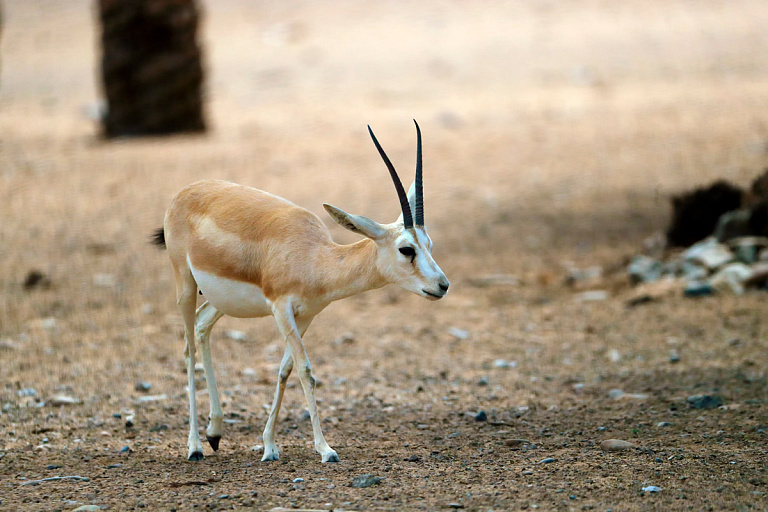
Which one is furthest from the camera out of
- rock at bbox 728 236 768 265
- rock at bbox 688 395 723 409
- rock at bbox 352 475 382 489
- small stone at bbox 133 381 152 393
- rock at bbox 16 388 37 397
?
rock at bbox 728 236 768 265

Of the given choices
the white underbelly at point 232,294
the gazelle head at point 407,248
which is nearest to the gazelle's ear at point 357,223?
the gazelle head at point 407,248

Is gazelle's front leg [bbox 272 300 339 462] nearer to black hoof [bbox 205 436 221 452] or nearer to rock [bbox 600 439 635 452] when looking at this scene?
black hoof [bbox 205 436 221 452]

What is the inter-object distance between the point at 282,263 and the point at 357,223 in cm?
57

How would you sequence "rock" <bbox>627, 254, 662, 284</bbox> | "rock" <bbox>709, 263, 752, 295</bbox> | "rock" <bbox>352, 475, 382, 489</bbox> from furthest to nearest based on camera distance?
"rock" <bbox>627, 254, 662, 284</bbox>, "rock" <bbox>709, 263, 752, 295</bbox>, "rock" <bbox>352, 475, 382, 489</bbox>

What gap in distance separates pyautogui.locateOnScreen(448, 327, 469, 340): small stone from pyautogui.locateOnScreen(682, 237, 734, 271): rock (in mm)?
2658

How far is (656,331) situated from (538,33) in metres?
16.1

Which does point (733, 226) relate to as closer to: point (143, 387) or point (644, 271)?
point (644, 271)

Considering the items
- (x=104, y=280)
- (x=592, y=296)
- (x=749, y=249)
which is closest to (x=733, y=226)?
(x=749, y=249)

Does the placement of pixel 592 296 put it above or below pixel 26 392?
below

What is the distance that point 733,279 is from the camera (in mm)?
8625

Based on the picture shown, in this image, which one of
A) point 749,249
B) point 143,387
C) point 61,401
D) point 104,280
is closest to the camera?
point 61,401

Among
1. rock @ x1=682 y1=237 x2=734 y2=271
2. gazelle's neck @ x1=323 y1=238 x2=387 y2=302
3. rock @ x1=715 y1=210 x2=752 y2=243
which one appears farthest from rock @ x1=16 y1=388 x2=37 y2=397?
rock @ x1=715 y1=210 x2=752 y2=243

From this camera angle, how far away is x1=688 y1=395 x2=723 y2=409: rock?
229 inches

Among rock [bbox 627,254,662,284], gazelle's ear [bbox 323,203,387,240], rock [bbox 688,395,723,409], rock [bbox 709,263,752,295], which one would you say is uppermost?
gazelle's ear [bbox 323,203,387,240]
